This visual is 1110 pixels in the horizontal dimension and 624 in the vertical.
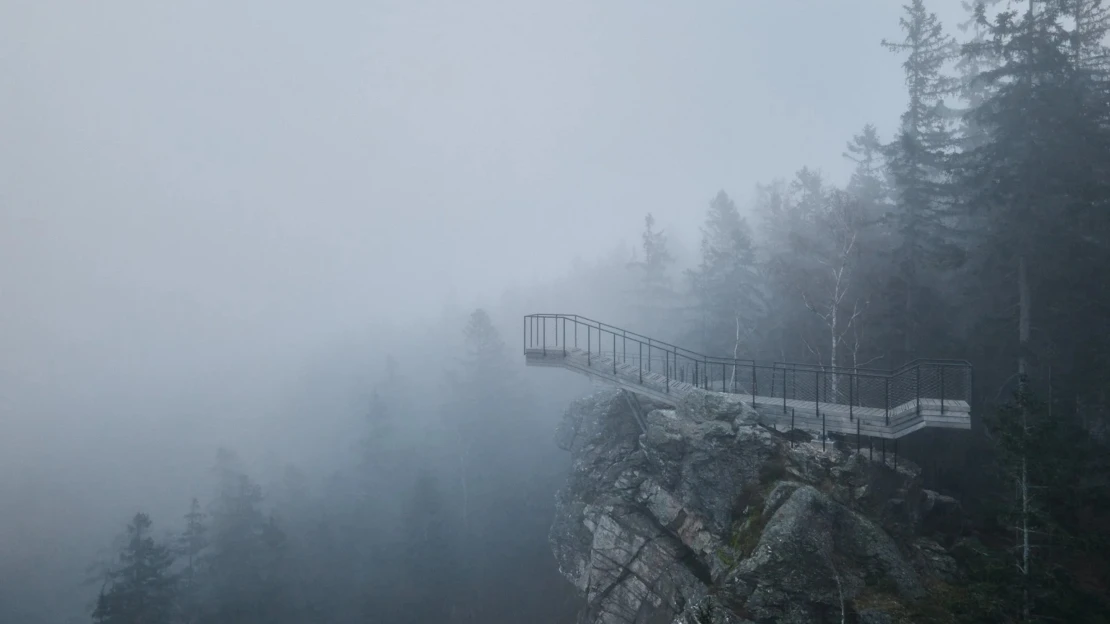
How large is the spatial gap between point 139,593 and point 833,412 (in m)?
28.1

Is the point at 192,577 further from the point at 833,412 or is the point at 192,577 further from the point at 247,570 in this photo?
the point at 833,412

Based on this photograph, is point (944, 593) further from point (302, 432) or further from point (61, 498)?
point (61, 498)

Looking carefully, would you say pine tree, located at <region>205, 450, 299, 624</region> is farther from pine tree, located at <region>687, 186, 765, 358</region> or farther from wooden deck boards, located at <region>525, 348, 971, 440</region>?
pine tree, located at <region>687, 186, 765, 358</region>

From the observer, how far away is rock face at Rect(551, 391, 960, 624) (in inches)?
481

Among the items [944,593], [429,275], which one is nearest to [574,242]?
[429,275]

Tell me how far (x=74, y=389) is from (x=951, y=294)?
9599cm

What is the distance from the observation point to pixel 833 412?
16.9m

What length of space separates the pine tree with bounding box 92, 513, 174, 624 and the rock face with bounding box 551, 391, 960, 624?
18.6 meters

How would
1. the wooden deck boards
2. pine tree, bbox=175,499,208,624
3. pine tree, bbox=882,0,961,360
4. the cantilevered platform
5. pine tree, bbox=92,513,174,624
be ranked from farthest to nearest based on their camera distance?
pine tree, bbox=175,499,208,624 → pine tree, bbox=92,513,174,624 → pine tree, bbox=882,0,961,360 → the cantilevered platform → the wooden deck boards

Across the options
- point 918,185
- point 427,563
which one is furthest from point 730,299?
point 427,563

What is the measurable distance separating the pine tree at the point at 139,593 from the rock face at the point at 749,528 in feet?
60.9

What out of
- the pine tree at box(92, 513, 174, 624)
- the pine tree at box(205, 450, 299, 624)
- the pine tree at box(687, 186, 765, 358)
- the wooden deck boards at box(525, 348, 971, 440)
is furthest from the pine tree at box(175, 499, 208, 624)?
the pine tree at box(687, 186, 765, 358)

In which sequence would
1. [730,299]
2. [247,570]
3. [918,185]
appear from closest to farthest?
[918,185], [247,570], [730,299]

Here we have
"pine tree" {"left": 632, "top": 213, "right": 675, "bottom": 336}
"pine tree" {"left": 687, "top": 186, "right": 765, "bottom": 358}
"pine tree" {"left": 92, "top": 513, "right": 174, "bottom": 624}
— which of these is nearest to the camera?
"pine tree" {"left": 92, "top": 513, "right": 174, "bottom": 624}
